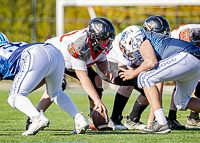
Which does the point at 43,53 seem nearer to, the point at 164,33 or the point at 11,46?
the point at 11,46

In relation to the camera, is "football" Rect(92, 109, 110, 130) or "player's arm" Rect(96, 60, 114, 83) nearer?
"football" Rect(92, 109, 110, 130)

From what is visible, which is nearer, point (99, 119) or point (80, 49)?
point (80, 49)

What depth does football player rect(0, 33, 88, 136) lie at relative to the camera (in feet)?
11.9

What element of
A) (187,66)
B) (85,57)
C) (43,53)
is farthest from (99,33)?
(187,66)

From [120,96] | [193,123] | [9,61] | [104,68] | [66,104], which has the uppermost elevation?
[9,61]

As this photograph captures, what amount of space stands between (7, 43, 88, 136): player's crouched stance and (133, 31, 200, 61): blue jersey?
1053 millimetres

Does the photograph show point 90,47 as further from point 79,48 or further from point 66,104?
point 66,104

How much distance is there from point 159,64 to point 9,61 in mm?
1592

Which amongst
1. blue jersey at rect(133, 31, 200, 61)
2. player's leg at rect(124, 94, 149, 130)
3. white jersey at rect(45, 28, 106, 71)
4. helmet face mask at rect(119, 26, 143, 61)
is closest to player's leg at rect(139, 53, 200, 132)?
blue jersey at rect(133, 31, 200, 61)

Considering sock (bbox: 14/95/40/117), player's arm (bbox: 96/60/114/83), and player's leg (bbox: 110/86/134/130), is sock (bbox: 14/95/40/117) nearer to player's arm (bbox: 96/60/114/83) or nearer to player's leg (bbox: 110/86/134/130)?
player's arm (bbox: 96/60/114/83)

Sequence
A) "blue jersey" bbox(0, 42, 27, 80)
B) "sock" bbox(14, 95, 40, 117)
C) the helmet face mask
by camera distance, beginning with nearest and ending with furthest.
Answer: "sock" bbox(14, 95, 40, 117), "blue jersey" bbox(0, 42, 27, 80), the helmet face mask

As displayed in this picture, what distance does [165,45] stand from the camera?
170 inches

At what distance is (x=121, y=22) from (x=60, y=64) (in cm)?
1249

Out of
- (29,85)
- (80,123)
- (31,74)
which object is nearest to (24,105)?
(29,85)
